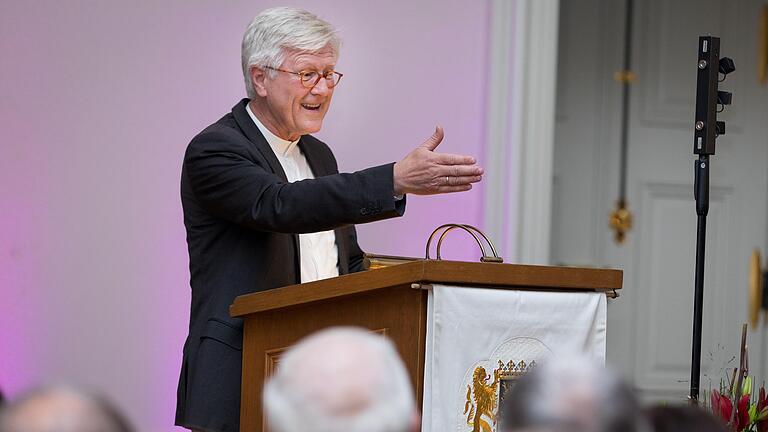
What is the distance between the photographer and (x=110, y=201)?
468cm

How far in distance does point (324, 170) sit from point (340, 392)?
2.52m

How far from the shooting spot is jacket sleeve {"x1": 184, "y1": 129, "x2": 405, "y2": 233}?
312 centimetres

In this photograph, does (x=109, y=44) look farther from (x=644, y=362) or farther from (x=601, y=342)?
(x=644, y=362)

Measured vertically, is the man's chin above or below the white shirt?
above

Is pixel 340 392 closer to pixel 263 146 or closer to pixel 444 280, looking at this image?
pixel 444 280

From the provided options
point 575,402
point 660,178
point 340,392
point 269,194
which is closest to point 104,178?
point 269,194

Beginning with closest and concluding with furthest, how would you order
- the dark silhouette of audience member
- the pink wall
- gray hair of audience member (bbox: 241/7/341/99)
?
the dark silhouette of audience member → gray hair of audience member (bbox: 241/7/341/99) → the pink wall

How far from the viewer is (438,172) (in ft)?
A: 9.73

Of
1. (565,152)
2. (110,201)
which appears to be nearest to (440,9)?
(565,152)

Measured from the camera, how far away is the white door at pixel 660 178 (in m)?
5.92

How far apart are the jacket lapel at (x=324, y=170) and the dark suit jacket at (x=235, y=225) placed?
24 centimetres

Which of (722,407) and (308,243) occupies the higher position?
(308,243)

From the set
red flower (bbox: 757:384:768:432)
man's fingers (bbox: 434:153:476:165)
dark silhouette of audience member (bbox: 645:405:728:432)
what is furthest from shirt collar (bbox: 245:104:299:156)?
dark silhouette of audience member (bbox: 645:405:728:432)

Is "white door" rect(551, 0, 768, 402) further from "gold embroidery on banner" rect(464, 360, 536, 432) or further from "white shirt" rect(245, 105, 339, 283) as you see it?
"gold embroidery on banner" rect(464, 360, 536, 432)
